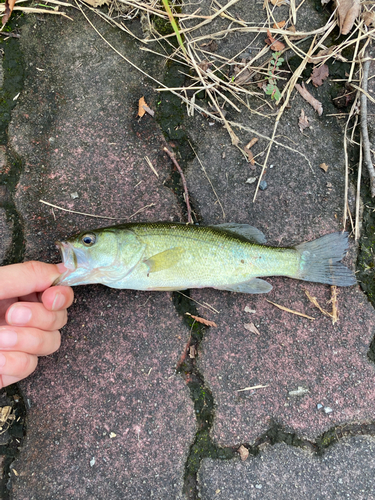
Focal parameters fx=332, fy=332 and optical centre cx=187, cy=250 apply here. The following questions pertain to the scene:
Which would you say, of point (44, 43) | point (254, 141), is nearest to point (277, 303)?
point (254, 141)

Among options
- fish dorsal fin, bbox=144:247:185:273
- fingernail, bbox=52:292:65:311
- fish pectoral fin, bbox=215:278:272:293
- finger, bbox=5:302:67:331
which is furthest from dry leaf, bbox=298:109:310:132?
finger, bbox=5:302:67:331

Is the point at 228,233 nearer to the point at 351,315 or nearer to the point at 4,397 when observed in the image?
the point at 351,315

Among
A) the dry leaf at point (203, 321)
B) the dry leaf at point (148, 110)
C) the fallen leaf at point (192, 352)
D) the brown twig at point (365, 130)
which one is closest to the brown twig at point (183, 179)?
the dry leaf at point (148, 110)

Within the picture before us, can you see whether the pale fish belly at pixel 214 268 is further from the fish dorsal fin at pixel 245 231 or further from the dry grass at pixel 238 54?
the dry grass at pixel 238 54

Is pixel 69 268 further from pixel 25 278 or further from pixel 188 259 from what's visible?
pixel 188 259

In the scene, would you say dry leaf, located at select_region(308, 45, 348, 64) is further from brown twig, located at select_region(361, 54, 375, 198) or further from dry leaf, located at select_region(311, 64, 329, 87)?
brown twig, located at select_region(361, 54, 375, 198)

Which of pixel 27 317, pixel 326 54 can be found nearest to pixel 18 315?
pixel 27 317
